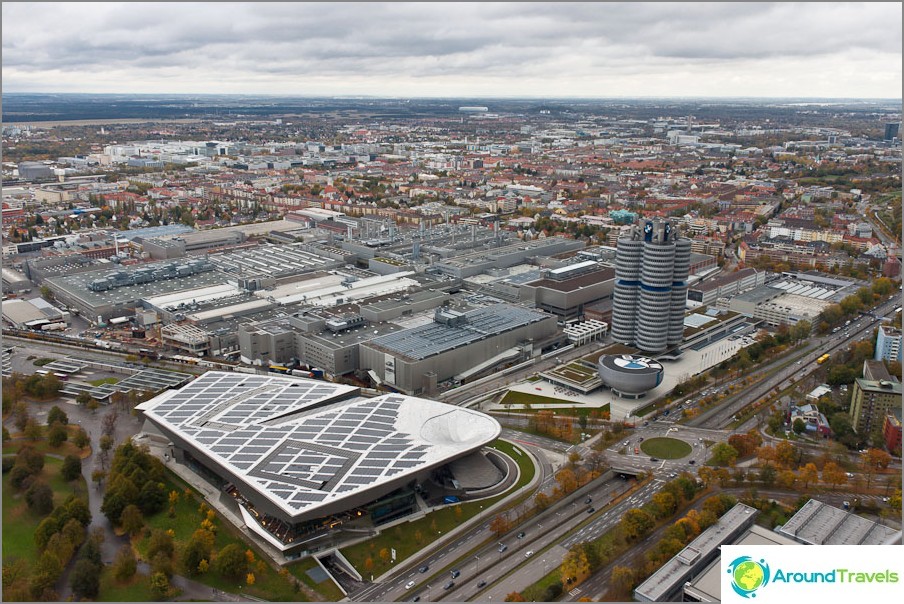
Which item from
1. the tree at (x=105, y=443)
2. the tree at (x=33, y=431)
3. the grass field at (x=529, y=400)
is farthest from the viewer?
the grass field at (x=529, y=400)

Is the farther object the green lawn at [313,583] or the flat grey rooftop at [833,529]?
the flat grey rooftop at [833,529]

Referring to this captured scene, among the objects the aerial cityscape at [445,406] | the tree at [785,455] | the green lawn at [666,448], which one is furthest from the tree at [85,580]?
the tree at [785,455]

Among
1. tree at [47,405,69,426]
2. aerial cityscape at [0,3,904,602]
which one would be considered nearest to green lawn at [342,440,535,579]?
aerial cityscape at [0,3,904,602]

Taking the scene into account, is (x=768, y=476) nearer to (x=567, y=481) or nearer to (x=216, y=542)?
(x=567, y=481)

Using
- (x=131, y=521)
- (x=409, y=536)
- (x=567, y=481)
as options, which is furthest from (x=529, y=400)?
(x=131, y=521)

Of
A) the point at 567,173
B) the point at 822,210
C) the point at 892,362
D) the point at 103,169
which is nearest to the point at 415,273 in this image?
the point at 892,362

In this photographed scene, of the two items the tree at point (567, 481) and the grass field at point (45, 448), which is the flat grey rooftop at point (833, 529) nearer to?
the tree at point (567, 481)
